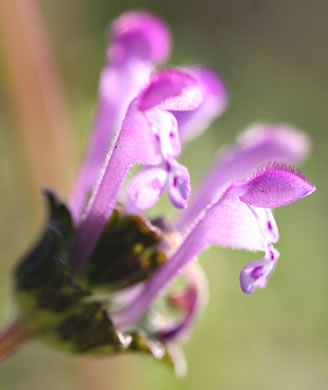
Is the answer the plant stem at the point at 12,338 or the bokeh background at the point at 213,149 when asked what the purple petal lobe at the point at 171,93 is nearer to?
the plant stem at the point at 12,338

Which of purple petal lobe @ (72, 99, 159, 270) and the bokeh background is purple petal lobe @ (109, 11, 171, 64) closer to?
purple petal lobe @ (72, 99, 159, 270)

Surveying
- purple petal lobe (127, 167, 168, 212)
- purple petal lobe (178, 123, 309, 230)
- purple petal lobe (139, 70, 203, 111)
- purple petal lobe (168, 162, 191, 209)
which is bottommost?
purple petal lobe (178, 123, 309, 230)

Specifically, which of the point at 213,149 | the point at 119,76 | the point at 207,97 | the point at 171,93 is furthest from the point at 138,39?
the point at 213,149

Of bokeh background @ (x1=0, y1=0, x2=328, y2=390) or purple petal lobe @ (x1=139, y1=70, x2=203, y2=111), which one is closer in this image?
purple petal lobe @ (x1=139, y1=70, x2=203, y2=111)

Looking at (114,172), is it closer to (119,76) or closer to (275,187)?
(275,187)

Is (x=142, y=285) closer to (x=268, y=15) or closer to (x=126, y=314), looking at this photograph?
(x=126, y=314)

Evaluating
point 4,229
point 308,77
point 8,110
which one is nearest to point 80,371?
point 4,229

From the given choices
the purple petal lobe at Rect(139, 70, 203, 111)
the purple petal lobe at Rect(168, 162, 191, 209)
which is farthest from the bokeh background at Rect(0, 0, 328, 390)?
the purple petal lobe at Rect(168, 162, 191, 209)

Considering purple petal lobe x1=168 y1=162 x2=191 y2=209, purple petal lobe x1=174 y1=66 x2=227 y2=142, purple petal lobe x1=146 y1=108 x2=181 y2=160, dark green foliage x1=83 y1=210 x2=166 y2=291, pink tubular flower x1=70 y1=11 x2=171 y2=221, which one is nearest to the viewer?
purple petal lobe x1=168 y1=162 x2=191 y2=209
